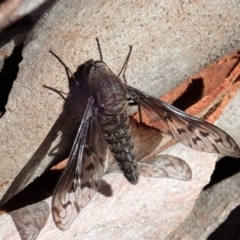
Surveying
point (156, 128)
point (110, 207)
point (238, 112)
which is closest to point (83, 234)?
point (110, 207)

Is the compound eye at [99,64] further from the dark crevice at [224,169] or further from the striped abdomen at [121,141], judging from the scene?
the dark crevice at [224,169]

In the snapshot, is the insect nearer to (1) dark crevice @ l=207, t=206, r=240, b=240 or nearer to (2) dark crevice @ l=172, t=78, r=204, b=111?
(2) dark crevice @ l=172, t=78, r=204, b=111

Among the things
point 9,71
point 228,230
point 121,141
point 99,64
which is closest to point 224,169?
point 228,230

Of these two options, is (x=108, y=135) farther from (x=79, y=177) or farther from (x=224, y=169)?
(x=224, y=169)

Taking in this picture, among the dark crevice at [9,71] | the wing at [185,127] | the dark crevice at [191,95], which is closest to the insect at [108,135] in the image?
the wing at [185,127]

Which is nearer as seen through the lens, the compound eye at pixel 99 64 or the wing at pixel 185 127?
the compound eye at pixel 99 64

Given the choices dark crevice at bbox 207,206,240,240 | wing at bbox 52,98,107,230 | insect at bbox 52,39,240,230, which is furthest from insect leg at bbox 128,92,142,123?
dark crevice at bbox 207,206,240,240

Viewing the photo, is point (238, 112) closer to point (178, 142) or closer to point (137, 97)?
point (178, 142)
